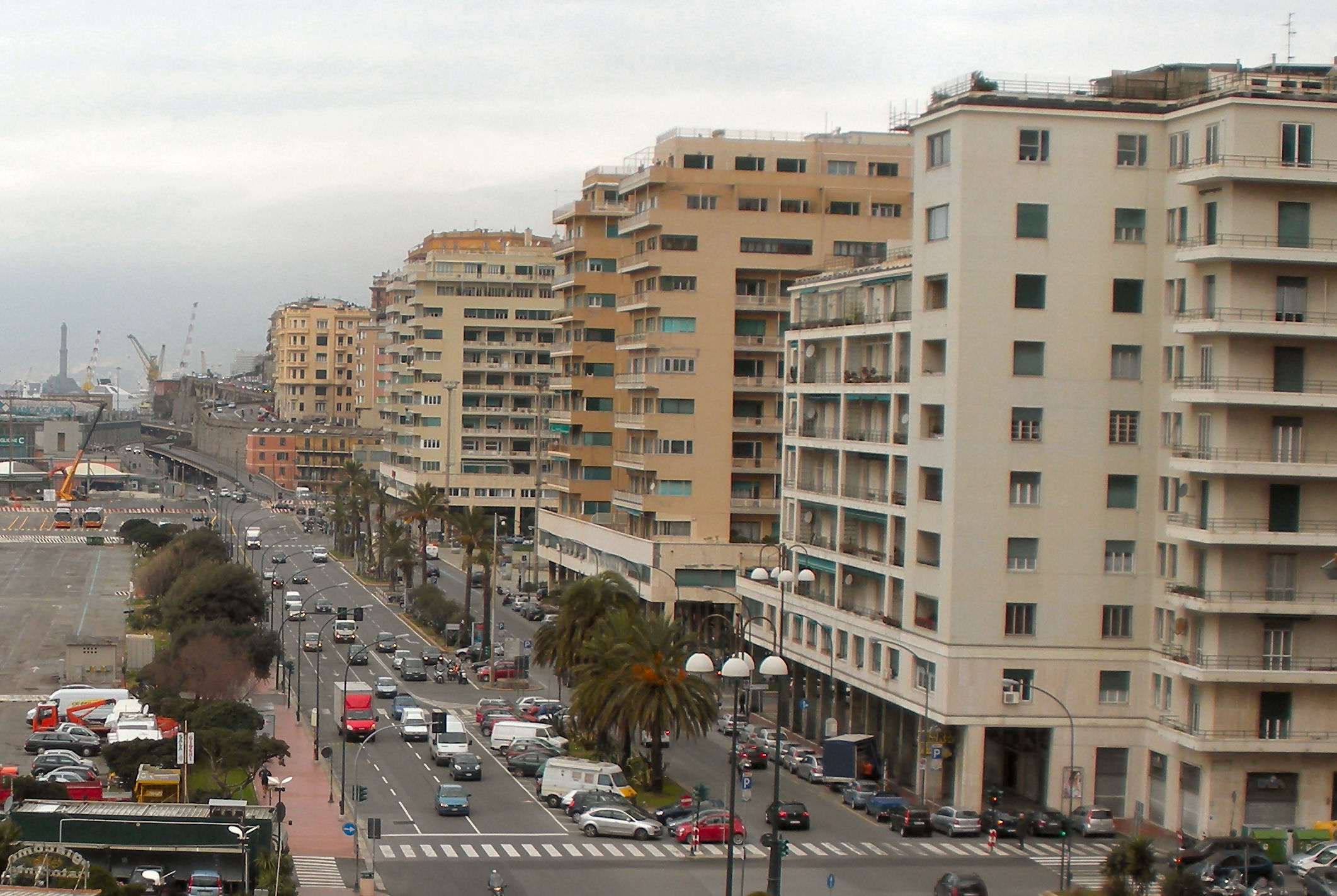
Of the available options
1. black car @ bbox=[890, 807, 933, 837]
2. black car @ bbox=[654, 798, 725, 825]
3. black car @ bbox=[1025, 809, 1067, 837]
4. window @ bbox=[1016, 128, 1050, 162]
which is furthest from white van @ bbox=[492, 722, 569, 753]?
window @ bbox=[1016, 128, 1050, 162]

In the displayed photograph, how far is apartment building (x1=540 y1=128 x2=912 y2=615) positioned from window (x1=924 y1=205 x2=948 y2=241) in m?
35.9

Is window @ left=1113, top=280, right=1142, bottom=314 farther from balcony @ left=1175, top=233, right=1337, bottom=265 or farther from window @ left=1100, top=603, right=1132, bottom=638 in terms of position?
window @ left=1100, top=603, right=1132, bottom=638

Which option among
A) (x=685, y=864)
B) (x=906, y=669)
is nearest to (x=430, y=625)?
(x=906, y=669)

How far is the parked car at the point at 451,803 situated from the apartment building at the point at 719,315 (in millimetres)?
39448

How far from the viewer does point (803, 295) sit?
84.3 metres

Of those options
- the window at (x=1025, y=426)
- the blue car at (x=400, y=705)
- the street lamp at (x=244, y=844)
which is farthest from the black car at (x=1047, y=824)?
the blue car at (x=400, y=705)

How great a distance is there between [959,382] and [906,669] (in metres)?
11.6

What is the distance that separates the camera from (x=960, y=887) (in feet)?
165

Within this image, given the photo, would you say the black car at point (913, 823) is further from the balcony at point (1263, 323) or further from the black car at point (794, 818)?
the balcony at point (1263, 323)

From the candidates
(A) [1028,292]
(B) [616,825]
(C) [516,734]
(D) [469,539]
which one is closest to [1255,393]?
(A) [1028,292]

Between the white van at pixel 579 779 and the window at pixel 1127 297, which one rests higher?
the window at pixel 1127 297

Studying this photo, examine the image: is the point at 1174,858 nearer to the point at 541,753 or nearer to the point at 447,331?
the point at 541,753

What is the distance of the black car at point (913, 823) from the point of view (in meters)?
61.8

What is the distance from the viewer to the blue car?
279ft
